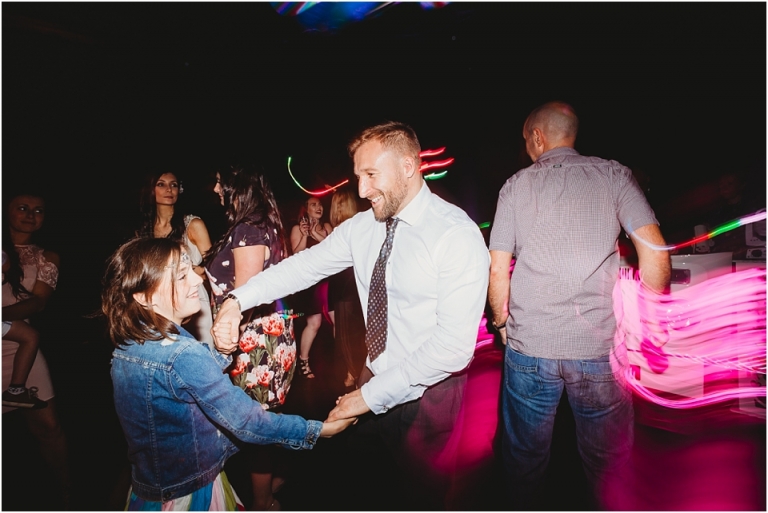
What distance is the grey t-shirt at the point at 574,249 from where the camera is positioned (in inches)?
78.7

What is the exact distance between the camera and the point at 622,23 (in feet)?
13.1

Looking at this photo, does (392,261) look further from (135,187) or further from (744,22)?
(744,22)

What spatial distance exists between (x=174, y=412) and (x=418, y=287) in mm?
1082

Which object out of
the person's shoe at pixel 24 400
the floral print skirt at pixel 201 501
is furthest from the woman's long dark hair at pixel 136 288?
the person's shoe at pixel 24 400

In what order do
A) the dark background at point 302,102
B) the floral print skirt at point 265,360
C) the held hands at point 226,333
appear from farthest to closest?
the dark background at point 302,102 → the floral print skirt at point 265,360 → the held hands at point 226,333

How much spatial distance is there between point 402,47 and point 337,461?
14.8 ft

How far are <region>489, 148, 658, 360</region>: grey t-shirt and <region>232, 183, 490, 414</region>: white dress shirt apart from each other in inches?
20.0

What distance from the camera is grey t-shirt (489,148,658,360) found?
6.56 ft

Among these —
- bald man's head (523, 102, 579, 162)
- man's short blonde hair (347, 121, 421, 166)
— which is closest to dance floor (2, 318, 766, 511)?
man's short blonde hair (347, 121, 421, 166)

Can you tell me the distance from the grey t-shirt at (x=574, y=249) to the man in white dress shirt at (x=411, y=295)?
0.51m

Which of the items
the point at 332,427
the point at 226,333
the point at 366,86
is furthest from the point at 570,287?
the point at 366,86

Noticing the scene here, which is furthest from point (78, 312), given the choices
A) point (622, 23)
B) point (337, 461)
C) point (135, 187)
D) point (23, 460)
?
point (622, 23)

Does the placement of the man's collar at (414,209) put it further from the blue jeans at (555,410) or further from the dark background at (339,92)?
the dark background at (339,92)

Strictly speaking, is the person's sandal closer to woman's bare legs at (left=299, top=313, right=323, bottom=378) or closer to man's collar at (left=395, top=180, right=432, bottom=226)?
woman's bare legs at (left=299, top=313, right=323, bottom=378)
